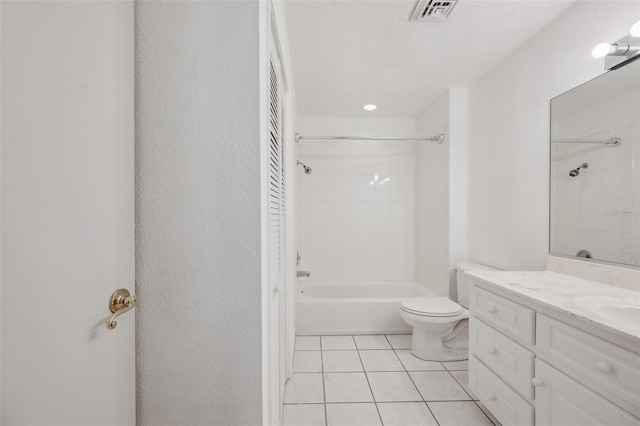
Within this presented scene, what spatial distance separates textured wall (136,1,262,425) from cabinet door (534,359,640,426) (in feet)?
3.70

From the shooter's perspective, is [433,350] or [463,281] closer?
[433,350]

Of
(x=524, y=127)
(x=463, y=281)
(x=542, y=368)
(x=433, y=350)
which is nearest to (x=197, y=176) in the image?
(x=542, y=368)

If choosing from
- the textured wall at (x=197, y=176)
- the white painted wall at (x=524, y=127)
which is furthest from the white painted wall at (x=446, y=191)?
the textured wall at (x=197, y=176)

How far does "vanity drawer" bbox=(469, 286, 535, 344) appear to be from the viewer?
1310mm

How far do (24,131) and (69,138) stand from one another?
0.25 ft

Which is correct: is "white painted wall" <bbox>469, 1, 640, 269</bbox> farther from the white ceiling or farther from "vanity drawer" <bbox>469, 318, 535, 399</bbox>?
"vanity drawer" <bbox>469, 318, 535, 399</bbox>

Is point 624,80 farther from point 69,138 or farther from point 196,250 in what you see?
point 69,138

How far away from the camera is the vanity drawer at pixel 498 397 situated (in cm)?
133

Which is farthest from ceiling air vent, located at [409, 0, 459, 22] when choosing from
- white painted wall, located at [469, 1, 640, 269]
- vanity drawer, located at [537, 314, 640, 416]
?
vanity drawer, located at [537, 314, 640, 416]

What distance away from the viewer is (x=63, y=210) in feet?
1.90

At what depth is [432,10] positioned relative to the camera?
5.44 ft

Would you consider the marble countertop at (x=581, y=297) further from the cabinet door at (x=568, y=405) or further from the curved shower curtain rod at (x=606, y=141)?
the curved shower curtain rod at (x=606, y=141)

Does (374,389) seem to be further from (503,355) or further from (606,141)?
(606,141)

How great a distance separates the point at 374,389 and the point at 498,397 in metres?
0.74
